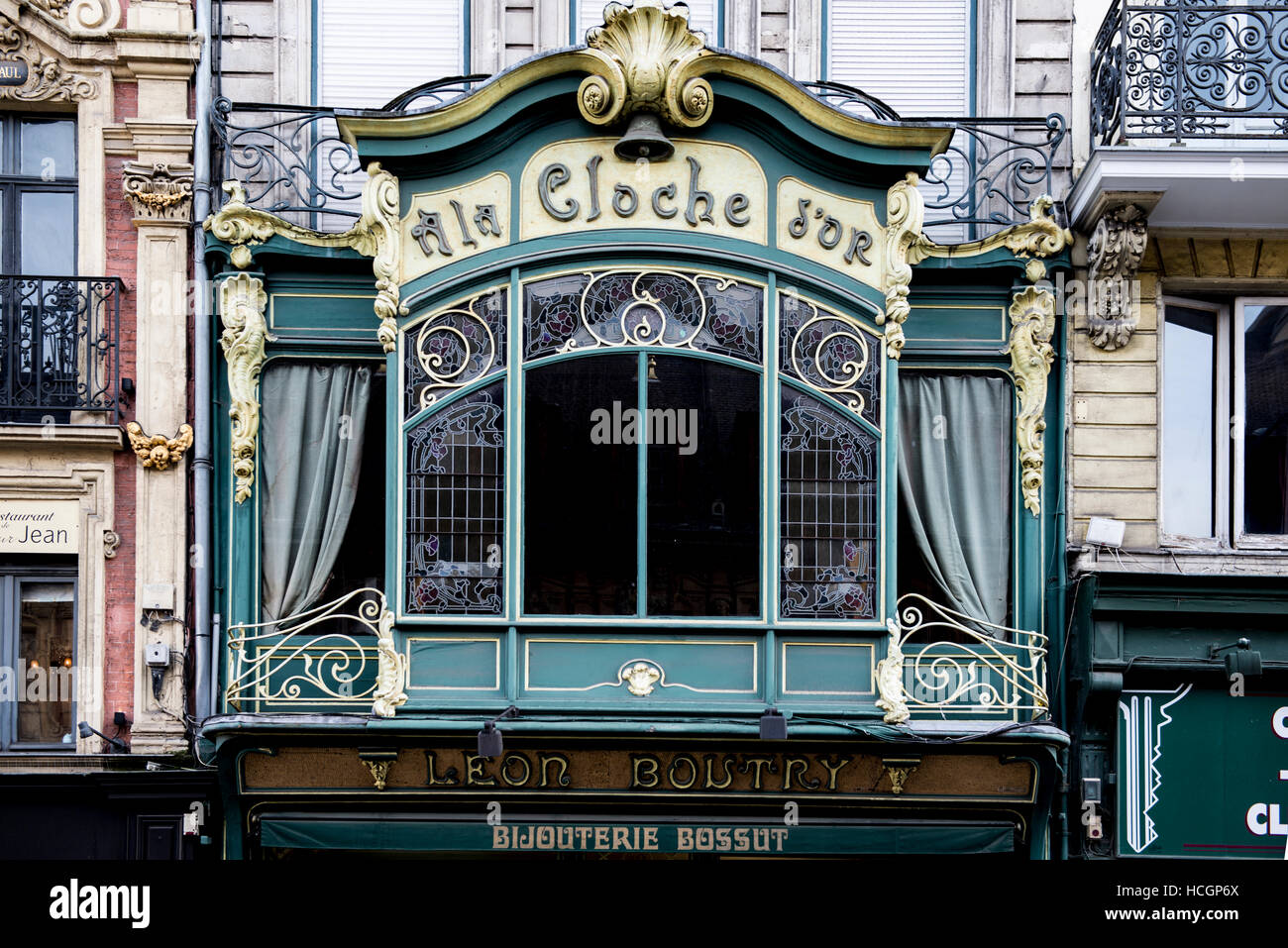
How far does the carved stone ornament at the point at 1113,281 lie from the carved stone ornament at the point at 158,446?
300 inches

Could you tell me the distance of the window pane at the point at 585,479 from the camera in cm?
1121

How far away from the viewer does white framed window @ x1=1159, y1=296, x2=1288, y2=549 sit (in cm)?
1233

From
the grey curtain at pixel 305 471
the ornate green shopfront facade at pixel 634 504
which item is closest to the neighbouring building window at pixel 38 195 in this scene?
the ornate green shopfront facade at pixel 634 504

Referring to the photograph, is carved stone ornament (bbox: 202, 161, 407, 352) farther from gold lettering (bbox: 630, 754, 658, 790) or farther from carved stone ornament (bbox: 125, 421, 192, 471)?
gold lettering (bbox: 630, 754, 658, 790)

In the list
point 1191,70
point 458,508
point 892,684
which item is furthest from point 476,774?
point 1191,70

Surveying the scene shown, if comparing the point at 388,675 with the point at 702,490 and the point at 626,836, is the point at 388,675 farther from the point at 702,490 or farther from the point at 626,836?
the point at 702,490

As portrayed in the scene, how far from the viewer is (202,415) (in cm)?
1194

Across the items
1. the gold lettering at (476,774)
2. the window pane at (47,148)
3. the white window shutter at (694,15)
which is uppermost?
the white window shutter at (694,15)

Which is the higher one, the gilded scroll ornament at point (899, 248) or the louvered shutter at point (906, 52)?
the louvered shutter at point (906, 52)

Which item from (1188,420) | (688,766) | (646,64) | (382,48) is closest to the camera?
(646,64)

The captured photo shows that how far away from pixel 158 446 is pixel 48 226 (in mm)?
2225

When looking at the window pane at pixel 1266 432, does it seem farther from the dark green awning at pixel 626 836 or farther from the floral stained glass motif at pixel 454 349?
the floral stained glass motif at pixel 454 349

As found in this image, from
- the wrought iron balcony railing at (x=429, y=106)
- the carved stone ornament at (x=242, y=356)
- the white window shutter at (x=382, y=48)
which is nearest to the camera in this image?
the carved stone ornament at (x=242, y=356)
